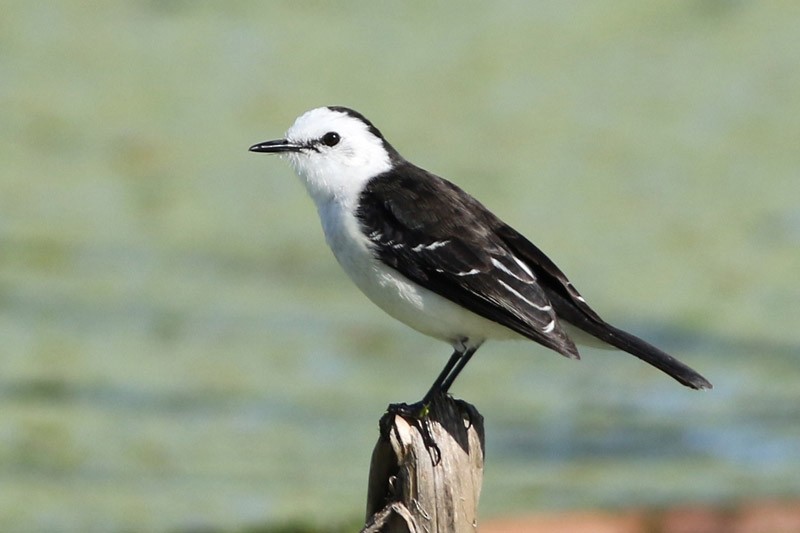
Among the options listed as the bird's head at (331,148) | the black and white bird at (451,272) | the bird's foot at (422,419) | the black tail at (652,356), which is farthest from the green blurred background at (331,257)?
the bird's foot at (422,419)

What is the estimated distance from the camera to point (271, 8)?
14531mm

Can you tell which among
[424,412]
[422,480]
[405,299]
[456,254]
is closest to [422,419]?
[424,412]

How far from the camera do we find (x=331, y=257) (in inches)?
489

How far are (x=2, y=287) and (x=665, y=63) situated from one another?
6.24m

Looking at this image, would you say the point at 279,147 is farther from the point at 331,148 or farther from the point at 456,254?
the point at 456,254

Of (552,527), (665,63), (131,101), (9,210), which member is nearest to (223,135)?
(131,101)

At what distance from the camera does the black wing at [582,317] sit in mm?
5059

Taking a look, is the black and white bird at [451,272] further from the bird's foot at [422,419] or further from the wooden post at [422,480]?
the wooden post at [422,480]

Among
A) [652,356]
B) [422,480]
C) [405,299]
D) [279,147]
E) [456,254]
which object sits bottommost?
[422,480]

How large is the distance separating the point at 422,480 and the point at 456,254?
35.2 inches

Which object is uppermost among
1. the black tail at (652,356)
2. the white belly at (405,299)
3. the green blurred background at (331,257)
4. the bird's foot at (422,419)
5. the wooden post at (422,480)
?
the green blurred background at (331,257)

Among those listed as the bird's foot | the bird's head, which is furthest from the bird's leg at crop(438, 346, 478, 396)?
the bird's head

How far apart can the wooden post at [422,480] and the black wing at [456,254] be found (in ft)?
1.53

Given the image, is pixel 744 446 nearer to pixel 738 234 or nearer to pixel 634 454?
pixel 634 454
